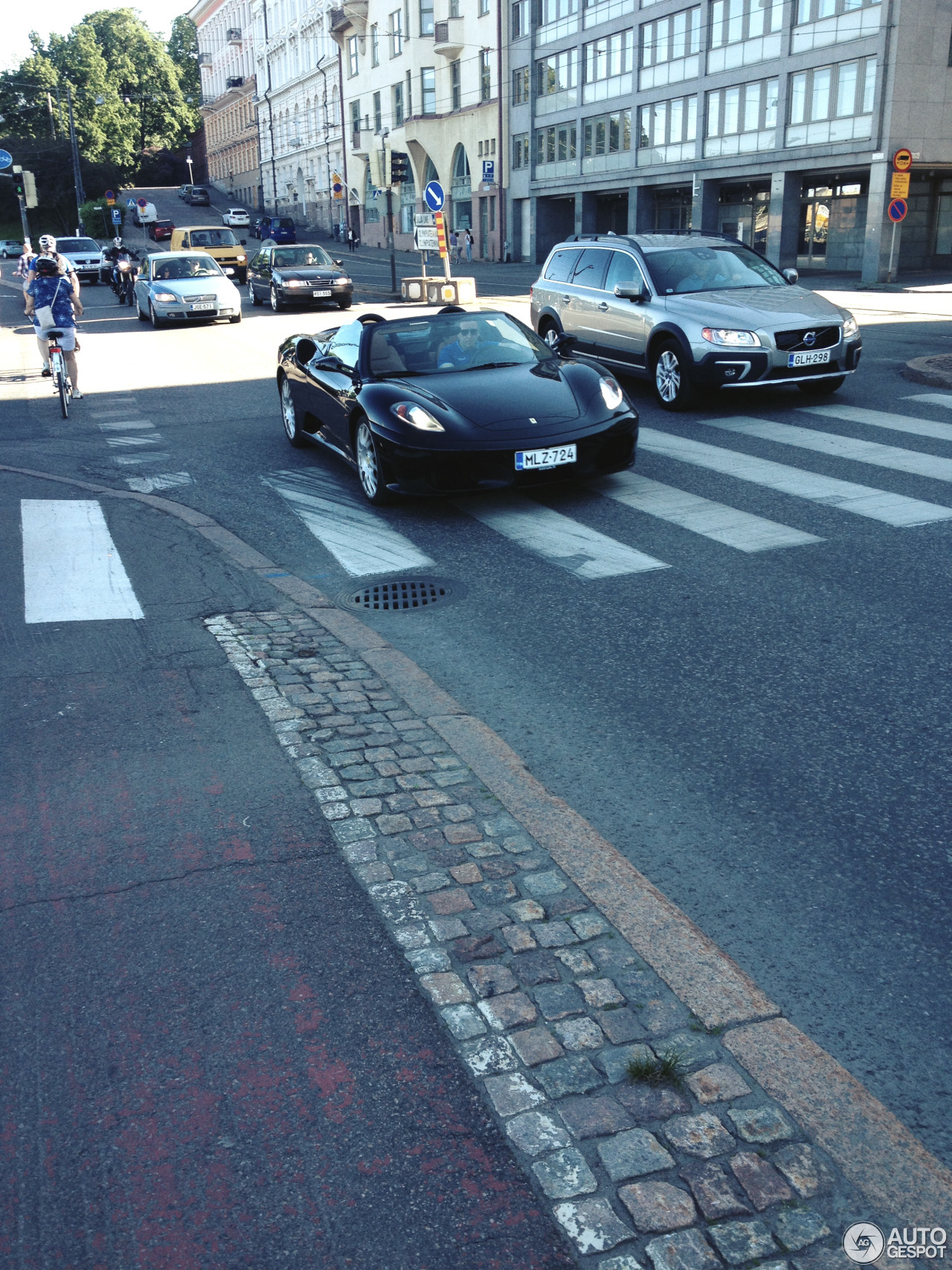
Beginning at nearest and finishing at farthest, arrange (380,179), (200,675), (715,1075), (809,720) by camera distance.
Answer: (715,1075) → (809,720) → (200,675) → (380,179)

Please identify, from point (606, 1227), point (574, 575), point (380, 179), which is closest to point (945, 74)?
point (574, 575)

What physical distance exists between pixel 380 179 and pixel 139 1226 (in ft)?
261

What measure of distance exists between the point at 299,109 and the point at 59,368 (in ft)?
293

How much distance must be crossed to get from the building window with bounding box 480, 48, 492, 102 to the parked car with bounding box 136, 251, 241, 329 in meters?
36.8

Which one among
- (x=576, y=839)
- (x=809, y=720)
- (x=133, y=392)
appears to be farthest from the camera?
(x=133, y=392)

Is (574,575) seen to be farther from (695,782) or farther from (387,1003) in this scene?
(387,1003)

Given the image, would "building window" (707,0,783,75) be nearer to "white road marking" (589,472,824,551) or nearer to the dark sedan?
the dark sedan

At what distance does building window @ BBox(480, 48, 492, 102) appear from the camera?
58.4 m

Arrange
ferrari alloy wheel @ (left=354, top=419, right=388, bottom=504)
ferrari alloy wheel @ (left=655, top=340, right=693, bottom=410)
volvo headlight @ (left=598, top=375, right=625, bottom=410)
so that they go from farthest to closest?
ferrari alloy wheel @ (left=655, top=340, right=693, bottom=410), volvo headlight @ (left=598, top=375, right=625, bottom=410), ferrari alloy wheel @ (left=354, top=419, right=388, bottom=504)

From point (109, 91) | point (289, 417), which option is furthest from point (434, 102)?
point (109, 91)

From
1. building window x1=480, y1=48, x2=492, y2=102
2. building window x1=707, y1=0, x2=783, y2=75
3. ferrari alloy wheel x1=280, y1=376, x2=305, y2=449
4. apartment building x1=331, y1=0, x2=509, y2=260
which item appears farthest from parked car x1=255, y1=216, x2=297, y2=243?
ferrari alloy wheel x1=280, y1=376, x2=305, y2=449

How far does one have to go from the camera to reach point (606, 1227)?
2326 mm

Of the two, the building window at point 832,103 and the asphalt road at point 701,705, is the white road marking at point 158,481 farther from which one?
the building window at point 832,103

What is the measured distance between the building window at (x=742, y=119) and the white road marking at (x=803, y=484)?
33.0 metres
